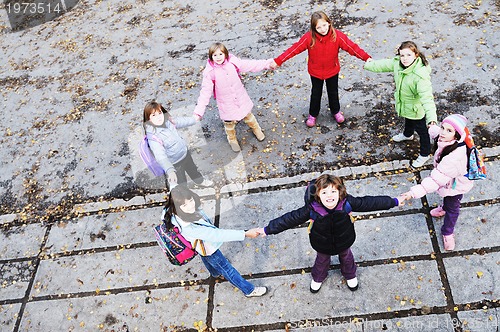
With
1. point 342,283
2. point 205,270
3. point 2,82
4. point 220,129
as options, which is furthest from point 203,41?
point 342,283

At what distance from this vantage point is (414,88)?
4492 mm

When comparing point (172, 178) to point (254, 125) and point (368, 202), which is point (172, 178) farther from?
point (368, 202)

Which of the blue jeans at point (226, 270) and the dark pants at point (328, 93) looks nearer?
the blue jeans at point (226, 270)

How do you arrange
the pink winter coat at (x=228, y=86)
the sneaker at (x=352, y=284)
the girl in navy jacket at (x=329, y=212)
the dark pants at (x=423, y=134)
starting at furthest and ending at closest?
the pink winter coat at (x=228, y=86), the dark pants at (x=423, y=134), the sneaker at (x=352, y=284), the girl in navy jacket at (x=329, y=212)

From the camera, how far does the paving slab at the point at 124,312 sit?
4328mm

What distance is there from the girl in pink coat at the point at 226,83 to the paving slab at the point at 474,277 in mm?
2857

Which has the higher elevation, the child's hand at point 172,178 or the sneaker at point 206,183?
the child's hand at point 172,178

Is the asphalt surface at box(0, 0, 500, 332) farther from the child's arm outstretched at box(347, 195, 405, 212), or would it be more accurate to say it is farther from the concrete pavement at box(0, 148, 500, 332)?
the child's arm outstretched at box(347, 195, 405, 212)

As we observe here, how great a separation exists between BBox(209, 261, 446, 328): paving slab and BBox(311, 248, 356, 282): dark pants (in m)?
0.21

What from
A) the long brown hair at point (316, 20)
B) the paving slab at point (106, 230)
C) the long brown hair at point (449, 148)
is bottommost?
the paving slab at point (106, 230)

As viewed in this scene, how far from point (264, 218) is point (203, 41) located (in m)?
4.25

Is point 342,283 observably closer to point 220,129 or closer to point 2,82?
point 220,129

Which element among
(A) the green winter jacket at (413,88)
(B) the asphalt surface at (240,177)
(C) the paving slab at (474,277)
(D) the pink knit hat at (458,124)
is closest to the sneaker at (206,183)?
(B) the asphalt surface at (240,177)

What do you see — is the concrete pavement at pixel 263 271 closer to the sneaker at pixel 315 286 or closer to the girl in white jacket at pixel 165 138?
the sneaker at pixel 315 286
